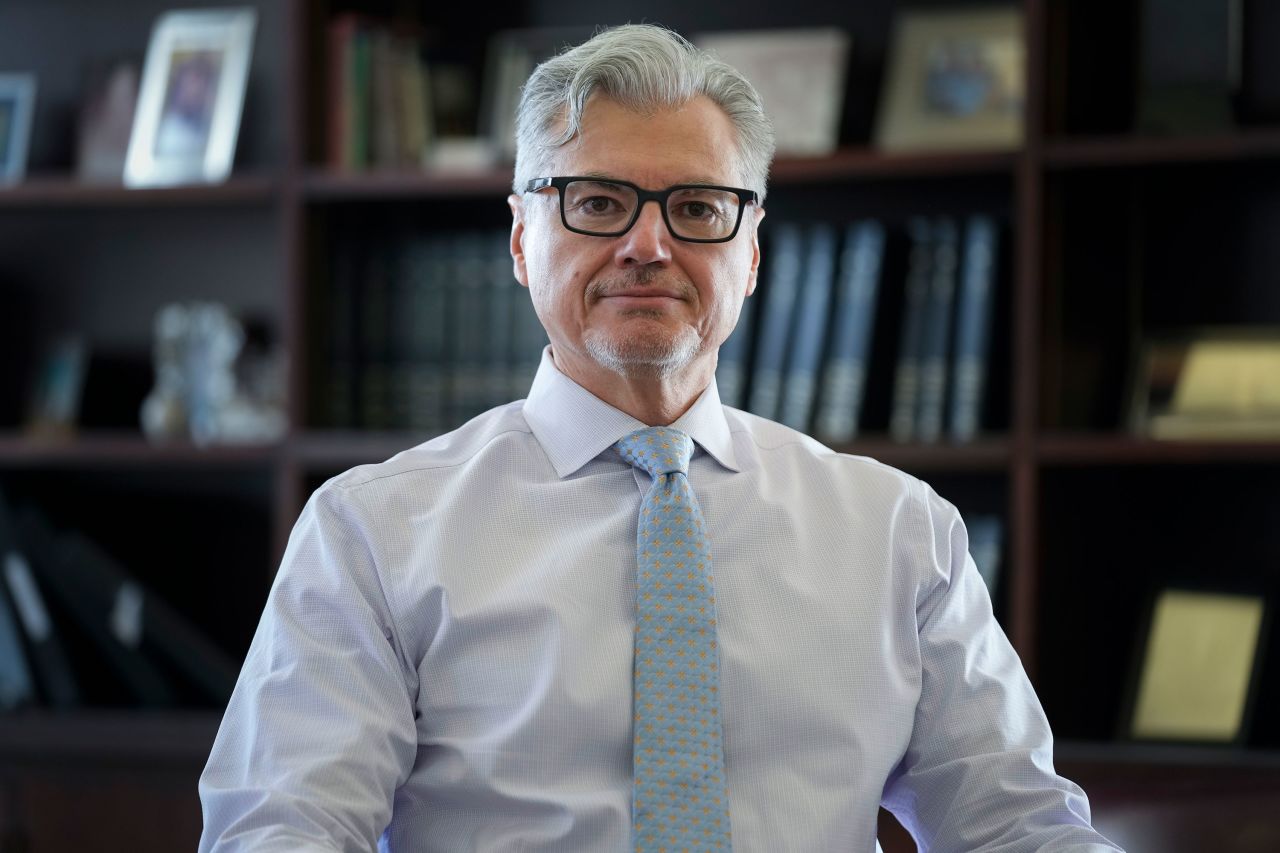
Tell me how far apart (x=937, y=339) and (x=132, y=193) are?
1392 mm

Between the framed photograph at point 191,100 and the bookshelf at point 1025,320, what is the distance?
83mm

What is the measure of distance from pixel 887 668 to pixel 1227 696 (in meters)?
1.10

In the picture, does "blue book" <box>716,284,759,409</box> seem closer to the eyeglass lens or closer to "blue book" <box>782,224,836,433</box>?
"blue book" <box>782,224,836,433</box>

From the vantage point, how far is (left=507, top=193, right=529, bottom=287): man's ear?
5.33ft

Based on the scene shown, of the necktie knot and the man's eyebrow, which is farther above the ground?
the man's eyebrow

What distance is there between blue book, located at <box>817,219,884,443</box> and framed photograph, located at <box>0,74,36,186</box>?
1538 mm

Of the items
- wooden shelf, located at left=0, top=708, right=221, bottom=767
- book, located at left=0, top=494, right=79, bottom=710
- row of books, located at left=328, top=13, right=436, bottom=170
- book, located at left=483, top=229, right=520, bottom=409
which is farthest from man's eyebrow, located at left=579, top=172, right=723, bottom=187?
book, located at left=0, top=494, right=79, bottom=710

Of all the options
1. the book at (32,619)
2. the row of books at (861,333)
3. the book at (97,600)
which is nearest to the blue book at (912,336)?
the row of books at (861,333)

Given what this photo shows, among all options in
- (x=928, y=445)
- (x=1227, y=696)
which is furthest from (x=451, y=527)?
(x=1227, y=696)

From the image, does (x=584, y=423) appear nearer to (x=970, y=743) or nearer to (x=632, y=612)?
(x=632, y=612)

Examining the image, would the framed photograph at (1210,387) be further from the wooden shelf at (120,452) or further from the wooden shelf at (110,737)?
the wooden shelf at (110,737)

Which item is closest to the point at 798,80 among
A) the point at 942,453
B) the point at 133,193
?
the point at 942,453

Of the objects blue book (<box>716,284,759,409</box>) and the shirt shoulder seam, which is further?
blue book (<box>716,284,759,409</box>)

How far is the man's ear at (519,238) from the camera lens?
5.33 ft
